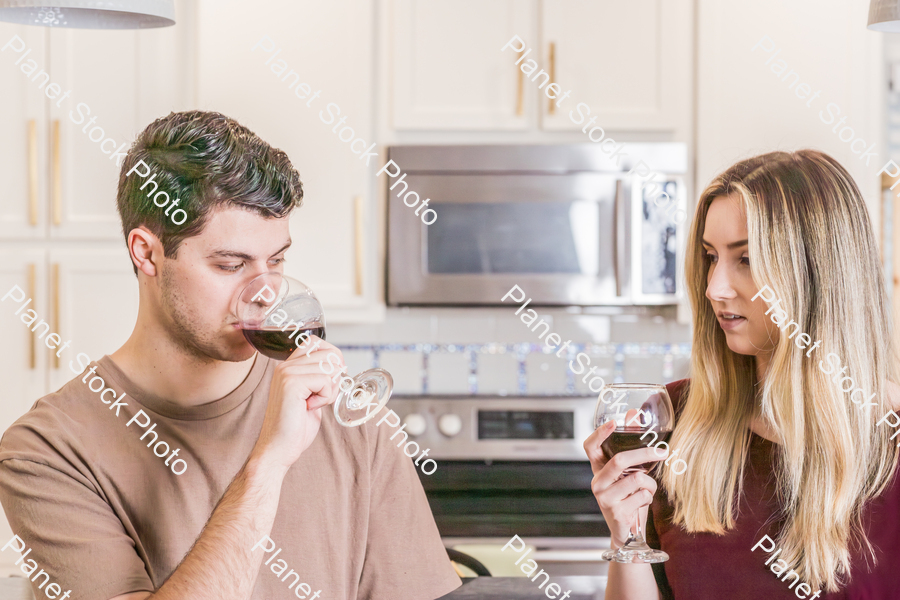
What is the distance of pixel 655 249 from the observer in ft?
8.31

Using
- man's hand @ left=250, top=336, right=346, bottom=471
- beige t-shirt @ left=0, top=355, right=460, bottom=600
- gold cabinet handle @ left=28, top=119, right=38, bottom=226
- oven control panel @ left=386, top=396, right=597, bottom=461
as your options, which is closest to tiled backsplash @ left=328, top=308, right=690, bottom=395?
oven control panel @ left=386, top=396, right=597, bottom=461

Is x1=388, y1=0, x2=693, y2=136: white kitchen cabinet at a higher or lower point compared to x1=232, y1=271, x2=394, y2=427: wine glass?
higher

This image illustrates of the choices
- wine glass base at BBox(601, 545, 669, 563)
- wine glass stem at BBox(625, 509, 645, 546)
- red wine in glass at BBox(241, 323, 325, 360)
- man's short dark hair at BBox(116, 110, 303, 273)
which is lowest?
wine glass base at BBox(601, 545, 669, 563)

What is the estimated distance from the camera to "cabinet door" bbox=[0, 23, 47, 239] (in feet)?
8.34

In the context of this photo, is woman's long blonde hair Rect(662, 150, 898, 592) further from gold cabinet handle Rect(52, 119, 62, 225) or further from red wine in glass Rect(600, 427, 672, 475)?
gold cabinet handle Rect(52, 119, 62, 225)

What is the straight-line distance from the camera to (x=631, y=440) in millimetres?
1105

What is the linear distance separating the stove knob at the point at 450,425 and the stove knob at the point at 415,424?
2.4 inches

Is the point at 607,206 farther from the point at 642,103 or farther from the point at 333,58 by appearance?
the point at 333,58

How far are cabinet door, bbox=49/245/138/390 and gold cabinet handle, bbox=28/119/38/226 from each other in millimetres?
124

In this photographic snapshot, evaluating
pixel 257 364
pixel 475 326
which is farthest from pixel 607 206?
pixel 257 364

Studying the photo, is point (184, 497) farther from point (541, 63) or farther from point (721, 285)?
point (541, 63)

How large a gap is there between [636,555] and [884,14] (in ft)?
3.35

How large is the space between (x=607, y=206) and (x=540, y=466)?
0.84 metres

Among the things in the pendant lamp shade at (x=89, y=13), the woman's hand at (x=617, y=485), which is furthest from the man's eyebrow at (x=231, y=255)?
→ the woman's hand at (x=617, y=485)
